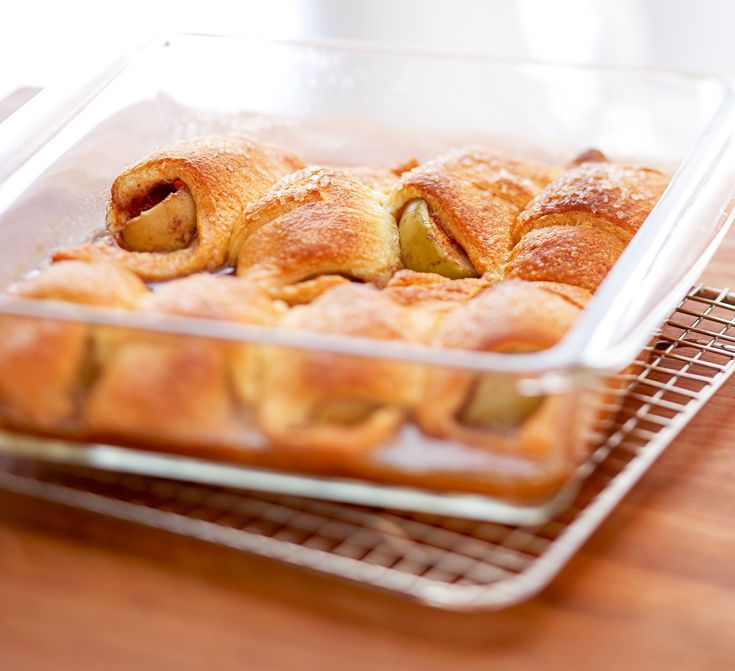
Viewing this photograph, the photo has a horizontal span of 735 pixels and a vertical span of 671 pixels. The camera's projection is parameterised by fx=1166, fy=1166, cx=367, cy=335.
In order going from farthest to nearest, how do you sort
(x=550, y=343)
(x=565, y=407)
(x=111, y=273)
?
(x=111, y=273) < (x=550, y=343) < (x=565, y=407)

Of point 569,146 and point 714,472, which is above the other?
point 569,146

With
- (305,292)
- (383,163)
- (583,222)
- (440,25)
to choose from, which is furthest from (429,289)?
(440,25)

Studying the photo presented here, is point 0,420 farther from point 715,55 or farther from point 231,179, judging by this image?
point 715,55

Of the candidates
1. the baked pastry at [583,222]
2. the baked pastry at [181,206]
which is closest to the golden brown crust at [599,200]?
the baked pastry at [583,222]

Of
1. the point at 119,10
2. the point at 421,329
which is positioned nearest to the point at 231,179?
the point at 421,329

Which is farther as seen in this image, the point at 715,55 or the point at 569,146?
the point at 715,55

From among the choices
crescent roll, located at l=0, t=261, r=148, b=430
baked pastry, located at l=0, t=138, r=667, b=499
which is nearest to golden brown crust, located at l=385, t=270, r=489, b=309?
baked pastry, located at l=0, t=138, r=667, b=499
